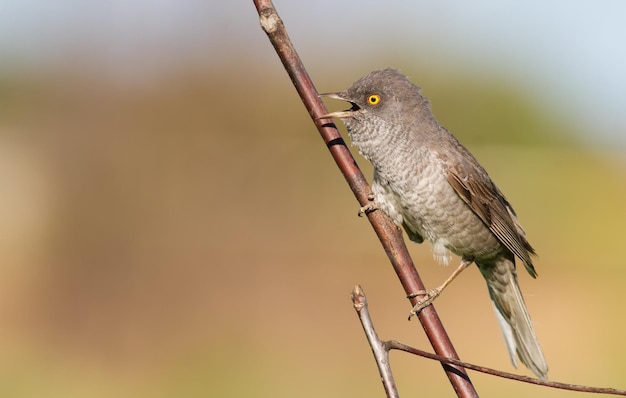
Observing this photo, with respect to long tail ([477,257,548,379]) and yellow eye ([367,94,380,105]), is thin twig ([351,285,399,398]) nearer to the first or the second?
yellow eye ([367,94,380,105])

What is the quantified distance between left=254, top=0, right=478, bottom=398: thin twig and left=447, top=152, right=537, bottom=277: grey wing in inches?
62.2

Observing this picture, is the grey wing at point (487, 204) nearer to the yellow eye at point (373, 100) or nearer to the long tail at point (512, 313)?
the long tail at point (512, 313)

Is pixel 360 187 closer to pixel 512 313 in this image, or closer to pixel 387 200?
pixel 387 200

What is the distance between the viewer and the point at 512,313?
5039mm

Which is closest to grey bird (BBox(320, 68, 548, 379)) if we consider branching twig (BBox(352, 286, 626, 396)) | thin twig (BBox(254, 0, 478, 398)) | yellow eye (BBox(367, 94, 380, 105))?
yellow eye (BBox(367, 94, 380, 105))

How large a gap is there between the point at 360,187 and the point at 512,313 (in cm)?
223

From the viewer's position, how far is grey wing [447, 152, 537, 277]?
4.72 m

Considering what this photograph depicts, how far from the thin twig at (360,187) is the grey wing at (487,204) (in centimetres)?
158

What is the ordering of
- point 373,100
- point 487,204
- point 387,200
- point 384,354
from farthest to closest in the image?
point 487,204 < point 387,200 < point 373,100 < point 384,354

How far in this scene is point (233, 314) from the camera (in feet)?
35.2

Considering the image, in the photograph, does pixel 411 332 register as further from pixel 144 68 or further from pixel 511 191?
pixel 144 68

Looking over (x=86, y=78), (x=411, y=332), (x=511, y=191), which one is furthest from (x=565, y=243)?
(x=86, y=78)

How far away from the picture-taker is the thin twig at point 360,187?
272cm

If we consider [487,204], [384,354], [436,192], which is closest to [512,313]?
[487,204]
